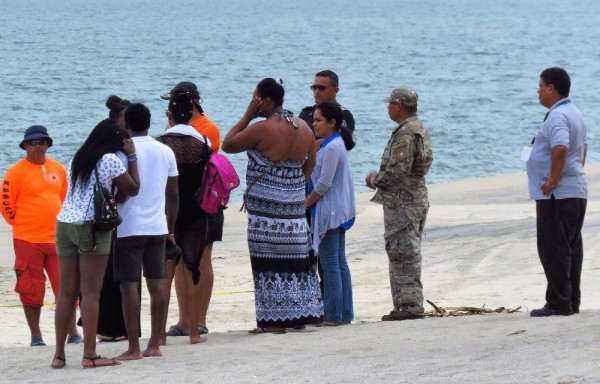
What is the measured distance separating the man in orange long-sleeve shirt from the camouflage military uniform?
240 centimetres

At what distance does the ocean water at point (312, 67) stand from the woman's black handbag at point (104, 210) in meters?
15.8

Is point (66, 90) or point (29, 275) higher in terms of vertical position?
point (66, 90)

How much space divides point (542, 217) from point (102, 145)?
306 cm

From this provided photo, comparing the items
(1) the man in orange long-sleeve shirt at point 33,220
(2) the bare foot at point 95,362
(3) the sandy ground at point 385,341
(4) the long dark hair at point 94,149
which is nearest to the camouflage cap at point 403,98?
(3) the sandy ground at point 385,341

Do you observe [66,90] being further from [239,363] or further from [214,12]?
[214,12]

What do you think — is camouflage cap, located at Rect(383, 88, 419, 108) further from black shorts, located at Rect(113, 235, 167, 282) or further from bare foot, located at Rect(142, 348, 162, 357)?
bare foot, located at Rect(142, 348, 162, 357)

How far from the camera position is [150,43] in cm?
7656

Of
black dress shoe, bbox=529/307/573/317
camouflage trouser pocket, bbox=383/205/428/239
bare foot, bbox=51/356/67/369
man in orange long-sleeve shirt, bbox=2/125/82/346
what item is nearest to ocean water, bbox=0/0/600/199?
man in orange long-sleeve shirt, bbox=2/125/82/346

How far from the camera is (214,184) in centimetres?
842

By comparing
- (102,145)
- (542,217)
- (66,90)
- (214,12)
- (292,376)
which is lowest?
(292,376)

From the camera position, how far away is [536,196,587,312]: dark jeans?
28.5ft

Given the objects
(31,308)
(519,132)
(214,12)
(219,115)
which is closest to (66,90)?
(219,115)

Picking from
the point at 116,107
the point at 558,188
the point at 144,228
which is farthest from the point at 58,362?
the point at 558,188

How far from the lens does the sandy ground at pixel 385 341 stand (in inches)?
285
